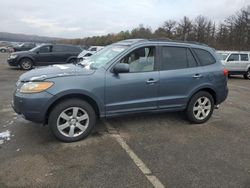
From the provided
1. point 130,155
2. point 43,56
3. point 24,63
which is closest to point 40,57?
point 43,56

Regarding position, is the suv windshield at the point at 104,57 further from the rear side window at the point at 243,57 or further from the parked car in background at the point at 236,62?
the rear side window at the point at 243,57

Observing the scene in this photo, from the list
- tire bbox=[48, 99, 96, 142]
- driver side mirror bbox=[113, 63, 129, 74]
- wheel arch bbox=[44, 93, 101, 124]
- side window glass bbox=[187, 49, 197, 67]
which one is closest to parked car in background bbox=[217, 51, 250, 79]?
side window glass bbox=[187, 49, 197, 67]

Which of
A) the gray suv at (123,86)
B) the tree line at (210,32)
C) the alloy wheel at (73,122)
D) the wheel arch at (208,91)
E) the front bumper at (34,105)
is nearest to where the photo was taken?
the front bumper at (34,105)

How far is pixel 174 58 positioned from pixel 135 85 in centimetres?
114

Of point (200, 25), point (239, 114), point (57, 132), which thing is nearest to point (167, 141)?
point (57, 132)

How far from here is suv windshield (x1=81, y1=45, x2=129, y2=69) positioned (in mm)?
5539

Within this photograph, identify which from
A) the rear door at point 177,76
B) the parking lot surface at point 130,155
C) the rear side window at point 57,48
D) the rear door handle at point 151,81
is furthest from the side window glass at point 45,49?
the rear door handle at point 151,81

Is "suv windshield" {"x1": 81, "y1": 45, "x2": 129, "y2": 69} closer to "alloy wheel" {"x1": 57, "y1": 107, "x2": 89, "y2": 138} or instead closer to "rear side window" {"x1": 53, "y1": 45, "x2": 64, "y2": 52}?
"alloy wheel" {"x1": 57, "y1": 107, "x2": 89, "y2": 138}

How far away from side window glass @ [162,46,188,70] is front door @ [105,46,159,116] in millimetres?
230

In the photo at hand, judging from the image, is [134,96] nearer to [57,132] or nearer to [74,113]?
[74,113]

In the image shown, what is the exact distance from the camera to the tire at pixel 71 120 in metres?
4.94

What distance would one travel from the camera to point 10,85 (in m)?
11.3

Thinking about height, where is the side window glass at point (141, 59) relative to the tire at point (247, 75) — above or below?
above

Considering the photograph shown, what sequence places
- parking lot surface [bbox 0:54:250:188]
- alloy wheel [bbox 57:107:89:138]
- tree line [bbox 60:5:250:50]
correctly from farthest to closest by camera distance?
tree line [bbox 60:5:250:50]
alloy wheel [bbox 57:107:89:138]
parking lot surface [bbox 0:54:250:188]
